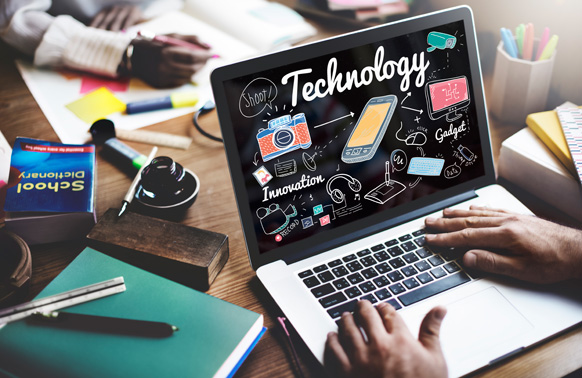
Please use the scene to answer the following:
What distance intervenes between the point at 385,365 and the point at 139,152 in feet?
2.22

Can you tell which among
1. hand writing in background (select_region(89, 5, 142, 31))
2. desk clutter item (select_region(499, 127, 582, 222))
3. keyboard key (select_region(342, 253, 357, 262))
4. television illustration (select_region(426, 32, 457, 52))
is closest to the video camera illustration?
keyboard key (select_region(342, 253, 357, 262))

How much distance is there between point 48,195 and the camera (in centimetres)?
75

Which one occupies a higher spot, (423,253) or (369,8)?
(369,8)

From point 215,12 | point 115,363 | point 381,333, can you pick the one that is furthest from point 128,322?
point 215,12

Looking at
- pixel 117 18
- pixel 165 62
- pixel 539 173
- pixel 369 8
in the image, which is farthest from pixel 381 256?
pixel 117 18

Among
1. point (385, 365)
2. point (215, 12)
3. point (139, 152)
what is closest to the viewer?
point (385, 365)

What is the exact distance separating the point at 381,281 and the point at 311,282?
4.0 inches

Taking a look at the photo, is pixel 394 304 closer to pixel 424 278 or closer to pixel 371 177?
pixel 424 278

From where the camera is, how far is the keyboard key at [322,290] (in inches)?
25.8

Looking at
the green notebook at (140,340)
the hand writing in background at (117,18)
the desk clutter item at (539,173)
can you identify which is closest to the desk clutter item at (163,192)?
the green notebook at (140,340)

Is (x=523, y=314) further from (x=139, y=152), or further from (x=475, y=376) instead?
(x=139, y=152)

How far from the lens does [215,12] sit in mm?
1457

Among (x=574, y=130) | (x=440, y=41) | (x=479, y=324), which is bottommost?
(x=479, y=324)

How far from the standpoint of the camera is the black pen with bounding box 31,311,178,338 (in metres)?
0.58
